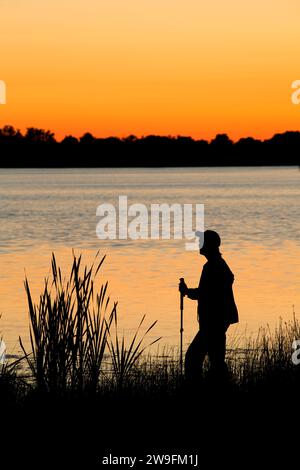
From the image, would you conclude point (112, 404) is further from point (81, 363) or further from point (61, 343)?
point (61, 343)

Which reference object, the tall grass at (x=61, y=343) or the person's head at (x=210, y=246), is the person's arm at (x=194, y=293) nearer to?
the person's head at (x=210, y=246)

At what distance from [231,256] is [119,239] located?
10.2 m

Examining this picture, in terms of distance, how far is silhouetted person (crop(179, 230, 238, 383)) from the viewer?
10.1m

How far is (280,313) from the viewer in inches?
844

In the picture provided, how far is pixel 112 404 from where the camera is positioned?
384 inches

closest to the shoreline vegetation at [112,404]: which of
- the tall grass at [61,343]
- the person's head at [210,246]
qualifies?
the tall grass at [61,343]

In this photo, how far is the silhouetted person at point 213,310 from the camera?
10.1 m

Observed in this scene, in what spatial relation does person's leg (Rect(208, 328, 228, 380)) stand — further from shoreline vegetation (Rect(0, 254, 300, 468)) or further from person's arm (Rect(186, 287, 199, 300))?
person's arm (Rect(186, 287, 199, 300))

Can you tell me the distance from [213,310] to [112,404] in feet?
4.51

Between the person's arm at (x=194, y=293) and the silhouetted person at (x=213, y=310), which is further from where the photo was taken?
the person's arm at (x=194, y=293)

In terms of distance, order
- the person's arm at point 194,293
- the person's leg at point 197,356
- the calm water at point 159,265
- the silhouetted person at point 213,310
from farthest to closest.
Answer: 1. the calm water at point 159,265
2. the person's arm at point 194,293
3. the person's leg at point 197,356
4. the silhouetted person at point 213,310

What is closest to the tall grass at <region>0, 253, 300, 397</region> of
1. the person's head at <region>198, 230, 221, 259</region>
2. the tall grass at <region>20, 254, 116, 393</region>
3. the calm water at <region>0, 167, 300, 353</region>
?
the tall grass at <region>20, 254, 116, 393</region>

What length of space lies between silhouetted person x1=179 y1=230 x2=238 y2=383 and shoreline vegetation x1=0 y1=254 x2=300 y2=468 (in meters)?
0.18

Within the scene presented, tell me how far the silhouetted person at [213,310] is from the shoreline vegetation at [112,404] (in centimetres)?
18
